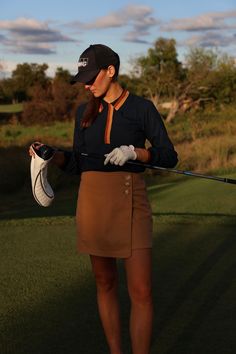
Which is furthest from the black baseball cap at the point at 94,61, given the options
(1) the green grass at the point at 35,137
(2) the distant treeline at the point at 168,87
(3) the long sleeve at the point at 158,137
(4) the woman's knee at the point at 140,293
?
(2) the distant treeline at the point at 168,87

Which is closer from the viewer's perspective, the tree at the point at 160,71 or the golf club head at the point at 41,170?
the golf club head at the point at 41,170

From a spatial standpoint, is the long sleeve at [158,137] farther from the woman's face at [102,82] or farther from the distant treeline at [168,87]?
the distant treeline at [168,87]

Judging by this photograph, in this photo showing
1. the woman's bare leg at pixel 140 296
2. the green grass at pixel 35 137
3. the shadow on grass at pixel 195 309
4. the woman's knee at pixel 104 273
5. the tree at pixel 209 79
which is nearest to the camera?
the woman's bare leg at pixel 140 296

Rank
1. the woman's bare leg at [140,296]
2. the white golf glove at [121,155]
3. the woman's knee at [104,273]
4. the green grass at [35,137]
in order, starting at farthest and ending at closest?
the green grass at [35,137] → the woman's knee at [104,273] → the woman's bare leg at [140,296] → the white golf glove at [121,155]

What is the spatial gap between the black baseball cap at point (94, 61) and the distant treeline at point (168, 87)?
42931mm

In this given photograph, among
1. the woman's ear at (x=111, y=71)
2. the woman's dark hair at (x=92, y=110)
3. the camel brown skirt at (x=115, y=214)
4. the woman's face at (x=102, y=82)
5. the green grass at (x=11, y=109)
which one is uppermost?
the woman's ear at (x=111, y=71)

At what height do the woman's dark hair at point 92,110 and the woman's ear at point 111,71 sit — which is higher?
the woman's ear at point 111,71

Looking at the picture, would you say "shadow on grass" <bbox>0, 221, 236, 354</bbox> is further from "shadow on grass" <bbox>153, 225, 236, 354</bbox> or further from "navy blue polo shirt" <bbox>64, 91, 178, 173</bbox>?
"navy blue polo shirt" <bbox>64, 91, 178, 173</bbox>

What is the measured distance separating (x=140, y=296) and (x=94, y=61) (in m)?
1.09

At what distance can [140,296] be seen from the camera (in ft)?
9.32

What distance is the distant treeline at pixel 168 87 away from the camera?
1866 inches

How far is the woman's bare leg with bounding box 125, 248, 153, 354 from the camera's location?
2826mm

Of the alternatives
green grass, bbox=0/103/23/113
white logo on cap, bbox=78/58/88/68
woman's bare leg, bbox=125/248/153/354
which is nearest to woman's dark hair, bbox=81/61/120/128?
white logo on cap, bbox=78/58/88/68

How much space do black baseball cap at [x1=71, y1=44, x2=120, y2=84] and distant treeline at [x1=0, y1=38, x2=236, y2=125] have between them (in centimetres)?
4293
